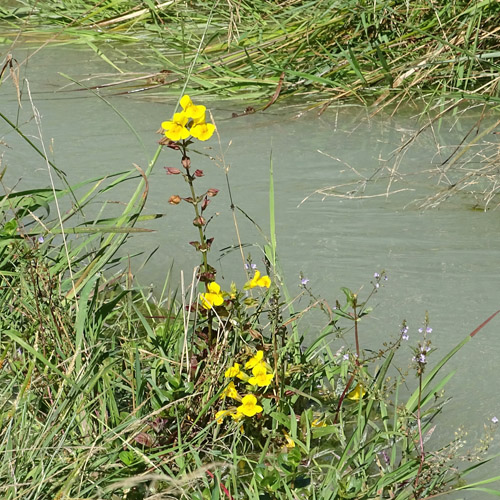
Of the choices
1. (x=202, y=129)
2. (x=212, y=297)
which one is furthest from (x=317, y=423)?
(x=202, y=129)

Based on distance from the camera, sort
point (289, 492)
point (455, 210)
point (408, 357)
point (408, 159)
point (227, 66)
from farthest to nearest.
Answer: point (227, 66) → point (408, 159) → point (455, 210) → point (408, 357) → point (289, 492)

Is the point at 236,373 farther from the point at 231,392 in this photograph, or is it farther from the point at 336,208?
the point at 336,208

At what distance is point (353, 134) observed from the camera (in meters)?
3.30

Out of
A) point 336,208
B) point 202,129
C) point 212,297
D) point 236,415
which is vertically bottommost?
point 336,208

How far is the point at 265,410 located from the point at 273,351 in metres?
0.11

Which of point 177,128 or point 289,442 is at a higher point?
point 177,128

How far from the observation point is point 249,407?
1.68 metres

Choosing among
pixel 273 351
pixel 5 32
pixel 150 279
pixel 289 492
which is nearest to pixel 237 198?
pixel 150 279

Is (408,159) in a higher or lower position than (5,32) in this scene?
lower

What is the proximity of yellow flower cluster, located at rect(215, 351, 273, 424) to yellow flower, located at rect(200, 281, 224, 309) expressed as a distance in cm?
12

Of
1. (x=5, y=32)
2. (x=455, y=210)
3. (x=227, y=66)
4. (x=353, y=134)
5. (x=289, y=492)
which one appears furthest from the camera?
(x=5, y=32)

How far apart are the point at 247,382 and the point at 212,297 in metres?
0.17

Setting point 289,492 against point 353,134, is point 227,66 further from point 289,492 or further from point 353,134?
point 289,492

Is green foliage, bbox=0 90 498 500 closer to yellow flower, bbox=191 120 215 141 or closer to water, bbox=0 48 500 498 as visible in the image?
yellow flower, bbox=191 120 215 141
